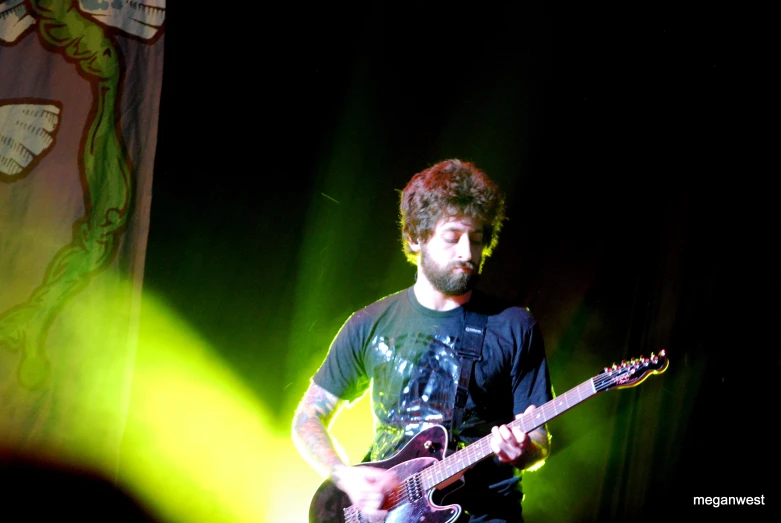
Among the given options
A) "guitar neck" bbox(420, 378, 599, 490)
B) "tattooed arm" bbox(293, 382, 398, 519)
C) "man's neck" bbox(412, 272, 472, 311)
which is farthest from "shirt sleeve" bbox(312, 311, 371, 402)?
"guitar neck" bbox(420, 378, 599, 490)

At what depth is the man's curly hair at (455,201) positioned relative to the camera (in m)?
2.70

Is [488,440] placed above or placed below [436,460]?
above

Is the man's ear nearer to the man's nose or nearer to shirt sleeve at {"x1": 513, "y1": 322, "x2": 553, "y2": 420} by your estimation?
the man's nose

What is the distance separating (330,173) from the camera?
139 inches

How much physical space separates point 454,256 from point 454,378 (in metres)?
0.49

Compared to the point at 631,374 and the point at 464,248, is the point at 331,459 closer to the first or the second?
the point at 464,248

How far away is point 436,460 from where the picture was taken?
235cm

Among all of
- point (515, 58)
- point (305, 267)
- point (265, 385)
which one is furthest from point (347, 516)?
point (515, 58)

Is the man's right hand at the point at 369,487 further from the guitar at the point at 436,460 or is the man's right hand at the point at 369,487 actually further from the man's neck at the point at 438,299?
the man's neck at the point at 438,299

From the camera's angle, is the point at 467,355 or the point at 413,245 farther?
the point at 413,245

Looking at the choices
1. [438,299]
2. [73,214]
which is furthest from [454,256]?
[73,214]

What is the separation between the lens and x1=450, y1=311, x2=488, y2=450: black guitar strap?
2.44 metres

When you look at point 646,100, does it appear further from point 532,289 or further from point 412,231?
point 412,231

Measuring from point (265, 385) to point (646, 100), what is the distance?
2449mm
